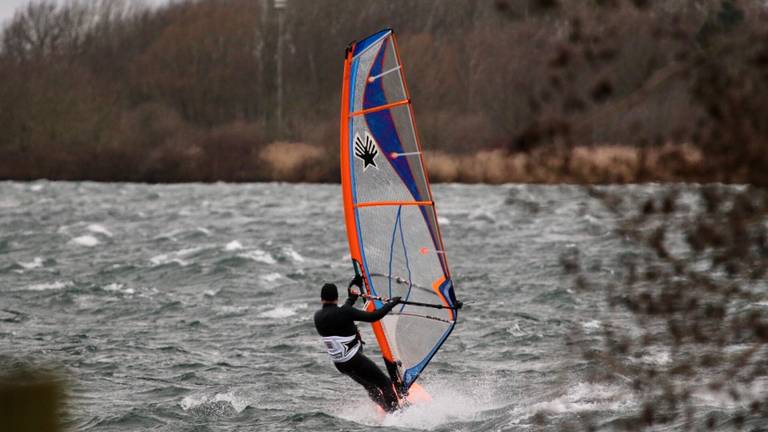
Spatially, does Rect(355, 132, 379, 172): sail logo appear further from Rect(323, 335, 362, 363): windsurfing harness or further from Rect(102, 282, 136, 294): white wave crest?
Rect(102, 282, 136, 294): white wave crest

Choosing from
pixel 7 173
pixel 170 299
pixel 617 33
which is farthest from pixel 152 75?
pixel 617 33

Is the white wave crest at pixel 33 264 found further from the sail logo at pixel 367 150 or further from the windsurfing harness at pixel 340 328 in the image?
the windsurfing harness at pixel 340 328

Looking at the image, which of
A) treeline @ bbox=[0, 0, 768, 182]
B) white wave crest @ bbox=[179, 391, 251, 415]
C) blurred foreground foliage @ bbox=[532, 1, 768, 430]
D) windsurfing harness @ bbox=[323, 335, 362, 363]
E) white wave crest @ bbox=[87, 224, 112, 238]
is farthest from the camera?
treeline @ bbox=[0, 0, 768, 182]

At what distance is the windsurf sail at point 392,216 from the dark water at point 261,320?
663mm

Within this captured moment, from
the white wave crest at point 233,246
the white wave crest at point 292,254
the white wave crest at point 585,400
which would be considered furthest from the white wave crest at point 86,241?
the white wave crest at point 585,400

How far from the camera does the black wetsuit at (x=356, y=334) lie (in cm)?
1004

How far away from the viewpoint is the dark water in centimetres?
1062

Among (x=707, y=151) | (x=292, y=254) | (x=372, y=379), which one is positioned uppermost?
(x=707, y=151)

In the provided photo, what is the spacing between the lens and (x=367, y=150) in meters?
11.1

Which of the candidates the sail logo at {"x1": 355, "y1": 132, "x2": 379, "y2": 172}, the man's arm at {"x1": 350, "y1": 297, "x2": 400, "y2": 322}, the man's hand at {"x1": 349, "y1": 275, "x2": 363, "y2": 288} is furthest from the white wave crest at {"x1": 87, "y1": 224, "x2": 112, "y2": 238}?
the man's arm at {"x1": 350, "y1": 297, "x2": 400, "y2": 322}

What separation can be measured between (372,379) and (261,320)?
545cm

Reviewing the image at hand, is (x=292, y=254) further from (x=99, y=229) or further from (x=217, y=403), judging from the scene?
(x=217, y=403)

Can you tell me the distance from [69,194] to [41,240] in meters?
14.5

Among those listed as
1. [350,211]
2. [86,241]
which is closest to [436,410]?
[350,211]
